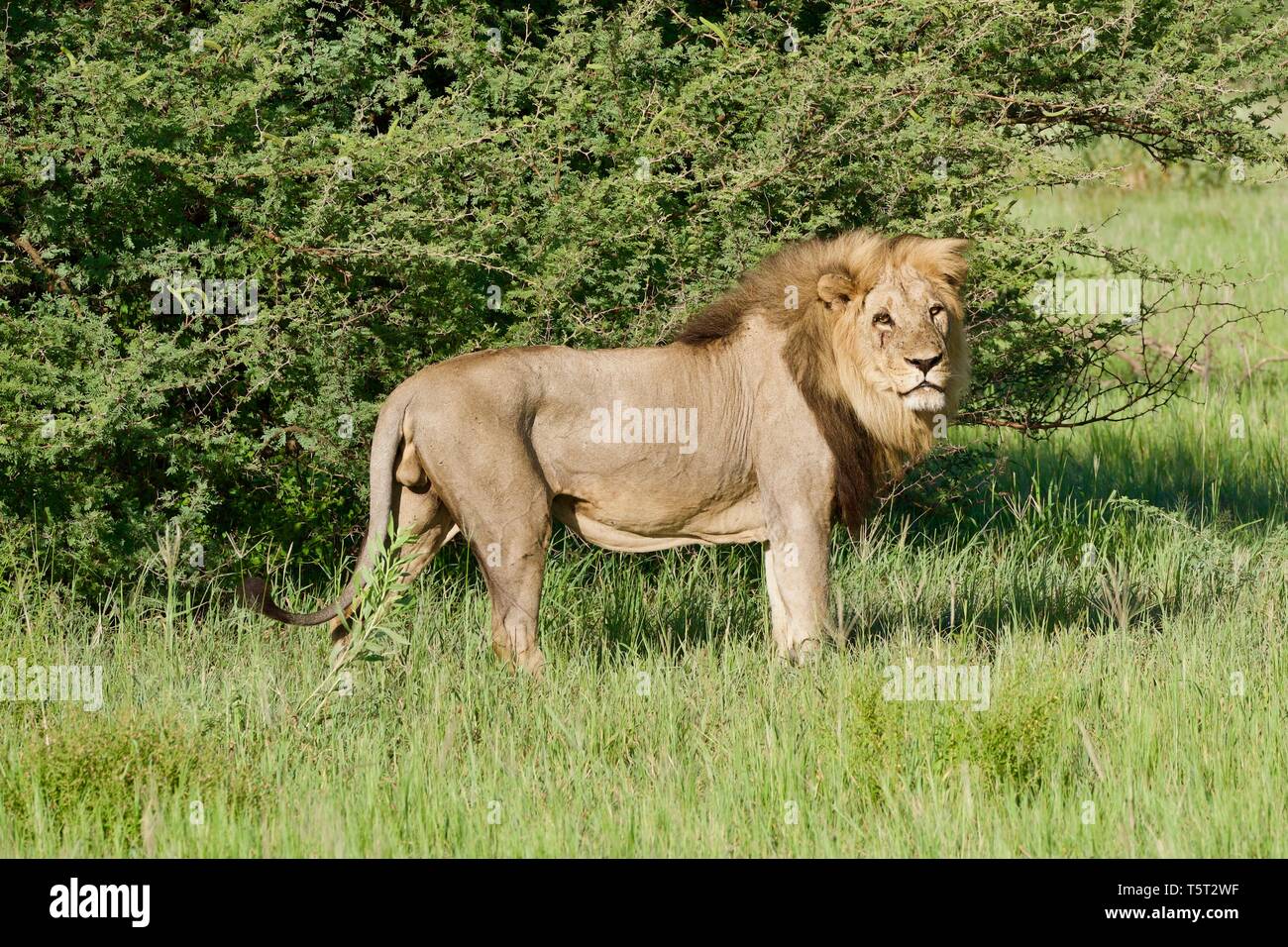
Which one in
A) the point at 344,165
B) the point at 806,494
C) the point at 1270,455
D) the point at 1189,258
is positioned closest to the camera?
the point at 806,494

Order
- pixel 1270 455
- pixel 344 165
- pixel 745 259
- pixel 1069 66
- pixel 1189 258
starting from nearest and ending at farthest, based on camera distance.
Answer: pixel 344 165 → pixel 745 259 → pixel 1069 66 → pixel 1270 455 → pixel 1189 258

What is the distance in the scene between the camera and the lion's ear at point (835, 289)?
559 cm

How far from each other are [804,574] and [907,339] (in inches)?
35.4

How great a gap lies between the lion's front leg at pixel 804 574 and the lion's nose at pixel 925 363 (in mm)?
631

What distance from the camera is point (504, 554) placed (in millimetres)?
5375

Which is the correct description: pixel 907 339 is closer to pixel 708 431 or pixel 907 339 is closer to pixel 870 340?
pixel 870 340

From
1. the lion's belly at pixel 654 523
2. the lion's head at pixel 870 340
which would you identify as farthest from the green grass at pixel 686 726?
the lion's head at pixel 870 340

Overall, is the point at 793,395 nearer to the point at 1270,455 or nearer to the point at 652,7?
the point at 652,7

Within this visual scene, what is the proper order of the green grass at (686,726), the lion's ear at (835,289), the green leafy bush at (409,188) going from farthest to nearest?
the green leafy bush at (409,188) → the lion's ear at (835,289) → the green grass at (686,726)

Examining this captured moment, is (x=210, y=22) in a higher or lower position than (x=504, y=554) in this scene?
higher

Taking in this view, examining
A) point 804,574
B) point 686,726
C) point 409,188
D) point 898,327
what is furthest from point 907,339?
point 409,188

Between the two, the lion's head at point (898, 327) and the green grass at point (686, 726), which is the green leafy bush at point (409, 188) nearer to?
the green grass at point (686, 726)
